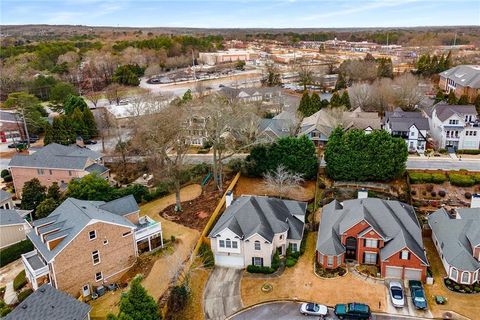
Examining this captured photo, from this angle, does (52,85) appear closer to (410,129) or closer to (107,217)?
→ (107,217)

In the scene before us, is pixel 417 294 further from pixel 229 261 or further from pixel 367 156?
pixel 367 156

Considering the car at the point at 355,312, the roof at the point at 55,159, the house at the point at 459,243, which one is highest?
the roof at the point at 55,159

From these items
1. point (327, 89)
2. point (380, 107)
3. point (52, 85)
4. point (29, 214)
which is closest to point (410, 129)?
point (380, 107)

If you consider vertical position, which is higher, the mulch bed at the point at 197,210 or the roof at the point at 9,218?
the roof at the point at 9,218

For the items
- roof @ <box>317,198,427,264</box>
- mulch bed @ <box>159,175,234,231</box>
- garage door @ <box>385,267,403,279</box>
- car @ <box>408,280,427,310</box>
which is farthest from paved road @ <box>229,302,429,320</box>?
mulch bed @ <box>159,175,234,231</box>

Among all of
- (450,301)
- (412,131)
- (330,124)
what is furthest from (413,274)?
(330,124)

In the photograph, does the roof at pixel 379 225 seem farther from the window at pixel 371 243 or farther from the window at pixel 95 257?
the window at pixel 95 257

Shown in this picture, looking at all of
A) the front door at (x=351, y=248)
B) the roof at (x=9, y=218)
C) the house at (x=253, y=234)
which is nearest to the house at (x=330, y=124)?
the house at (x=253, y=234)
